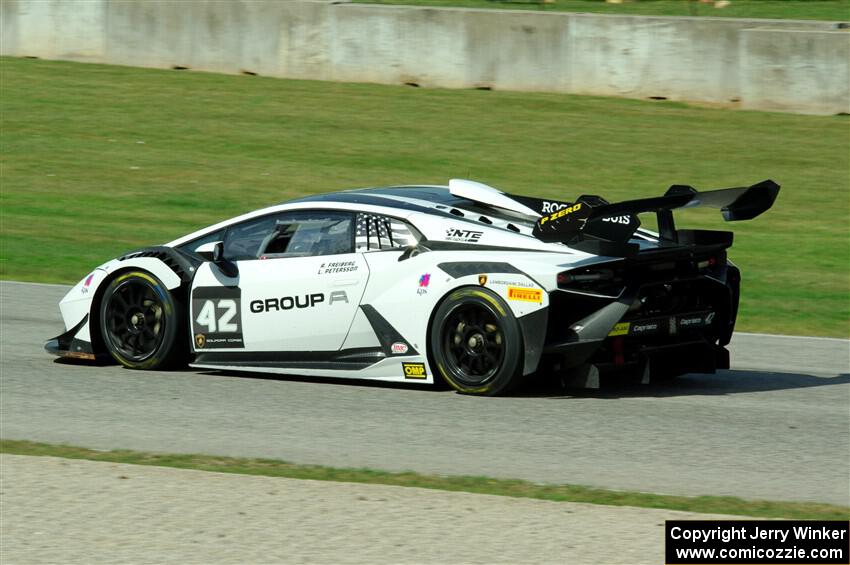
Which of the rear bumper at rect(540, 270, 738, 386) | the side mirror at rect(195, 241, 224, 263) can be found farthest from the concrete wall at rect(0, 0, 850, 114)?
the side mirror at rect(195, 241, 224, 263)

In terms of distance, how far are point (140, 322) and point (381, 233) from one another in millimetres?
2001

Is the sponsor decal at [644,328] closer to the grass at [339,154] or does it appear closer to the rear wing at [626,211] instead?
the rear wing at [626,211]

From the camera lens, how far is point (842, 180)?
19500 mm

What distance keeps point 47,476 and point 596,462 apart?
9.43 feet

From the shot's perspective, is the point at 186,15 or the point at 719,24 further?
the point at 186,15

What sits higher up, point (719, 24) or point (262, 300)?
point (719, 24)

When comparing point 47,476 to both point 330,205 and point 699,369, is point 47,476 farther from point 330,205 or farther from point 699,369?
point 699,369

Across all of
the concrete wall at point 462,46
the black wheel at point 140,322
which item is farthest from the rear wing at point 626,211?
the concrete wall at point 462,46

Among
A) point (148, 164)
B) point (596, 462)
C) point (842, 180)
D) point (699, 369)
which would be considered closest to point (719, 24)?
point (842, 180)

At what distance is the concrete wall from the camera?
21.3m

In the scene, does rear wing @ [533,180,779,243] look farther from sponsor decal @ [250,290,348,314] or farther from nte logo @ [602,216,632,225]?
sponsor decal @ [250,290,348,314]

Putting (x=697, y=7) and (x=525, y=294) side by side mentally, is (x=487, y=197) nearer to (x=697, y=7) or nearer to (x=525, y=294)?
(x=525, y=294)

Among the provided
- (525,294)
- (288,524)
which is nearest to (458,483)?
(288,524)

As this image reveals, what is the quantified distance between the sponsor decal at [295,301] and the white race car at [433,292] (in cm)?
1
